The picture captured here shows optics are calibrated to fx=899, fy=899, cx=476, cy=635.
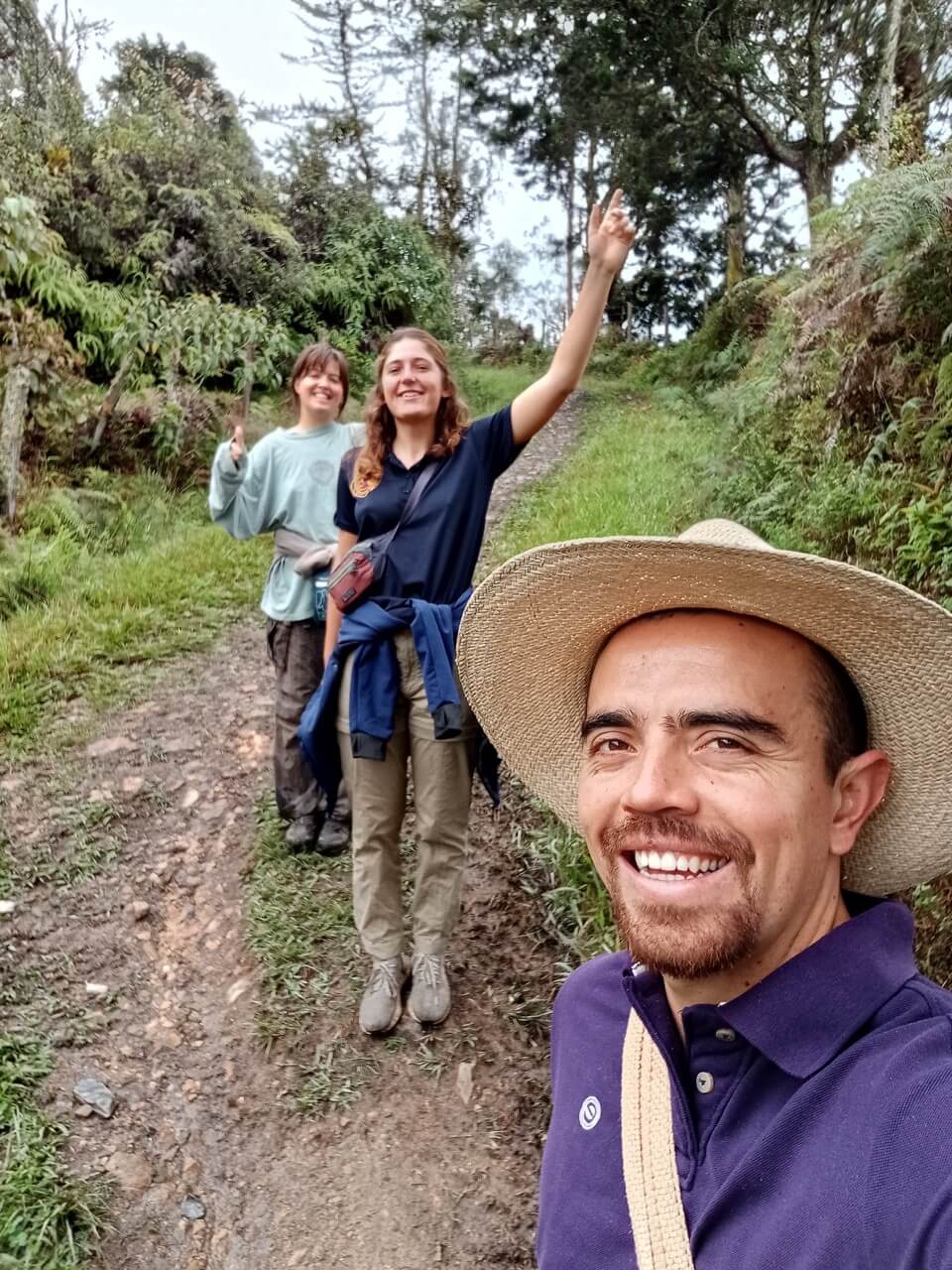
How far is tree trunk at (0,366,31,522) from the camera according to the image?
7.15 m

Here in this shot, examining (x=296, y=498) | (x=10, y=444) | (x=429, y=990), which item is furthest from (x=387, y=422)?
(x=10, y=444)

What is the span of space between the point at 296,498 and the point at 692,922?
309cm

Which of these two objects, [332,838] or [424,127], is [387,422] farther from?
[424,127]

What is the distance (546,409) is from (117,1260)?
9.05ft

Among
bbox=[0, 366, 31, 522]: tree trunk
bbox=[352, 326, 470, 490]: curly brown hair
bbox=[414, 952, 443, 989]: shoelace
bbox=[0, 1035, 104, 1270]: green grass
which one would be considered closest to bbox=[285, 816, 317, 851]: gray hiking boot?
bbox=[414, 952, 443, 989]: shoelace

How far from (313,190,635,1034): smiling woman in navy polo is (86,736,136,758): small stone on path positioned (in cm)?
218

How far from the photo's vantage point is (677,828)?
127 cm

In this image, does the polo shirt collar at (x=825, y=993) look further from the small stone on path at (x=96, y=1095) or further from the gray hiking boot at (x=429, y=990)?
the small stone on path at (x=96, y=1095)

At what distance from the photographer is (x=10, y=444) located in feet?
23.6

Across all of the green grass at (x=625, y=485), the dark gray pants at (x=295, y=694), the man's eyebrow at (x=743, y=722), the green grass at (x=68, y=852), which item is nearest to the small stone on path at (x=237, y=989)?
the dark gray pants at (x=295, y=694)

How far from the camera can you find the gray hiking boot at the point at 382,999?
10.3ft

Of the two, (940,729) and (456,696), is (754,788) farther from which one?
(456,696)

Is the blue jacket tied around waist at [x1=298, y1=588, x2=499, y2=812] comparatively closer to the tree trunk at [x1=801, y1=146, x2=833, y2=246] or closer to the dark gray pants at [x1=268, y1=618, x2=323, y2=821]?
the dark gray pants at [x1=268, y1=618, x2=323, y2=821]

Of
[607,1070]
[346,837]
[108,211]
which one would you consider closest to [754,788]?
[607,1070]
